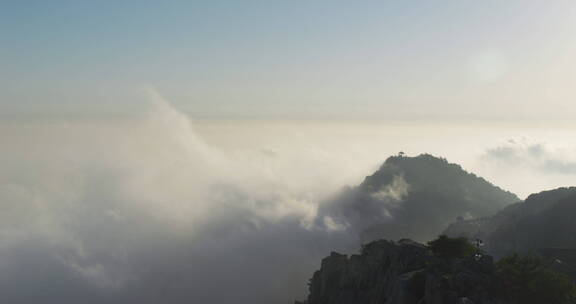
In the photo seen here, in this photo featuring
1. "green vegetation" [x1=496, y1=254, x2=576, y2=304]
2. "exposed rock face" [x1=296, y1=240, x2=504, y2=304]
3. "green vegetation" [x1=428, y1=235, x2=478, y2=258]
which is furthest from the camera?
"green vegetation" [x1=428, y1=235, x2=478, y2=258]

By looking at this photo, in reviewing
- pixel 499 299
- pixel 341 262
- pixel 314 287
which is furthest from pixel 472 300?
pixel 314 287

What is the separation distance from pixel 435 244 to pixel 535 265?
22704mm

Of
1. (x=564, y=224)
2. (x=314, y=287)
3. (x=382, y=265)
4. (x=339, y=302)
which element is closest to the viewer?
(x=382, y=265)

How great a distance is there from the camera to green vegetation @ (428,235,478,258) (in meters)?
104

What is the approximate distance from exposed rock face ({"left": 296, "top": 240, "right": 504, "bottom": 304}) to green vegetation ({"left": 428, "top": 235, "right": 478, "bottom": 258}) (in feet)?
9.54

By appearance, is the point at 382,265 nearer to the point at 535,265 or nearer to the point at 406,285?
the point at 406,285

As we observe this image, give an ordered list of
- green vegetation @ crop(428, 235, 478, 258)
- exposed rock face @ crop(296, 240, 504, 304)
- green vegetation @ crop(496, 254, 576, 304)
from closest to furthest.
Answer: exposed rock face @ crop(296, 240, 504, 304)
green vegetation @ crop(496, 254, 576, 304)
green vegetation @ crop(428, 235, 478, 258)

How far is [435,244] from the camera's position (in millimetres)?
106750

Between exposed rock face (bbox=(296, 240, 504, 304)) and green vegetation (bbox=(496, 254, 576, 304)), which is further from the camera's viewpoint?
green vegetation (bbox=(496, 254, 576, 304))

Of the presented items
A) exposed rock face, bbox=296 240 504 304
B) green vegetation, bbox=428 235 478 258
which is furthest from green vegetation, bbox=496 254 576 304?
green vegetation, bbox=428 235 478 258

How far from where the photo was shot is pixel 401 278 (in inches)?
3652

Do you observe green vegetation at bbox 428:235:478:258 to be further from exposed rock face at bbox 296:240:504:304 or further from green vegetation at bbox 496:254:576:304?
Answer: green vegetation at bbox 496:254:576:304

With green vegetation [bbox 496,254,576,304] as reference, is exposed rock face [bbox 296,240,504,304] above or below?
above

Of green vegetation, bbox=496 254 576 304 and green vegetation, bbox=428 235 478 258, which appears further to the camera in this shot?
green vegetation, bbox=428 235 478 258
